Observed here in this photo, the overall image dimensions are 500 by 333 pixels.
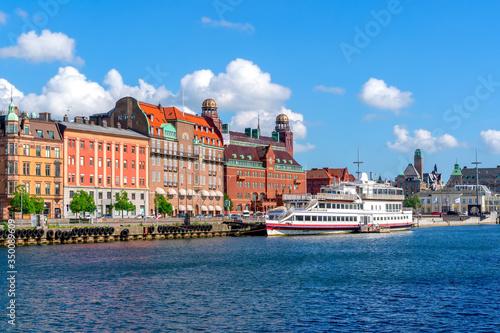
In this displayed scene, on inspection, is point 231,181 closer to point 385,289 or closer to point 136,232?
point 136,232

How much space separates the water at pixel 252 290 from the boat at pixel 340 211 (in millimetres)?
30231

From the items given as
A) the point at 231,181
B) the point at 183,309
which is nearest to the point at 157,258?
the point at 183,309

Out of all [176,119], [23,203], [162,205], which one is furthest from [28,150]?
[176,119]

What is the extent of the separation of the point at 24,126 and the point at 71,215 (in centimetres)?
1908

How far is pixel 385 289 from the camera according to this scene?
57438 millimetres

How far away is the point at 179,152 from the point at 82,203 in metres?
42.7

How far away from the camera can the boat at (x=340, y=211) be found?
123 meters

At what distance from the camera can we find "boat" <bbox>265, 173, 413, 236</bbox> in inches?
4845

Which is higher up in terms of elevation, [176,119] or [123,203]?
[176,119]

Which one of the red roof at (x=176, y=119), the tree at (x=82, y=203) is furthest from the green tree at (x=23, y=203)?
the red roof at (x=176, y=119)

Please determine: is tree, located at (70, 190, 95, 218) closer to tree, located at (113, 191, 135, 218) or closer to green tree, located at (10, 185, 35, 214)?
tree, located at (113, 191, 135, 218)

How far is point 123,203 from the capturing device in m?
139

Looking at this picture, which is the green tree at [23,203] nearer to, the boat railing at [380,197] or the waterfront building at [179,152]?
the waterfront building at [179,152]

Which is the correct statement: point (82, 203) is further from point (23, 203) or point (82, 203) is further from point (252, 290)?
point (252, 290)
